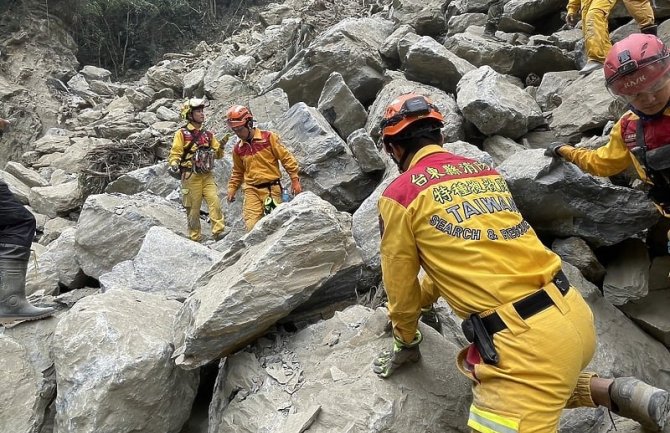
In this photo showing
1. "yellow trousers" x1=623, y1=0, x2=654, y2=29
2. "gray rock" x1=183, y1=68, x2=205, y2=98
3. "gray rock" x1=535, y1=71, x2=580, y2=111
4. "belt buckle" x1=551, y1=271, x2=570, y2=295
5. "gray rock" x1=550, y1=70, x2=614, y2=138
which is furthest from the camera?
"gray rock" x1=183, y1=68, x2=205, y2=98

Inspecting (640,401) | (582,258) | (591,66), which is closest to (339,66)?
(591,66)

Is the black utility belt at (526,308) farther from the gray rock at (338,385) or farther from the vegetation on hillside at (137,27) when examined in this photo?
the vegetation on hillside at (137,27)

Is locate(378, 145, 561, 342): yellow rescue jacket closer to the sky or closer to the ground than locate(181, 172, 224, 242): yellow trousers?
closer to the sky

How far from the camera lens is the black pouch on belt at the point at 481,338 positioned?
2416mm

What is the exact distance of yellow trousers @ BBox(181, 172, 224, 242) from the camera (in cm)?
820

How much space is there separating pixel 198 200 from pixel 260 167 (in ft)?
5.48

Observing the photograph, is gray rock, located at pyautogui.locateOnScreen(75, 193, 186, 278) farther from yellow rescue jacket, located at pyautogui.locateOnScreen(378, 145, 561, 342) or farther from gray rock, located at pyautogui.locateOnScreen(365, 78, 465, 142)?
yellow rescue jacket, located at pyautogui.locateOnScreen(378, 145, 561, 342)

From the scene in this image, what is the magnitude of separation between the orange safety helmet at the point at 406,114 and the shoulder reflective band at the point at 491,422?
1.53 metres

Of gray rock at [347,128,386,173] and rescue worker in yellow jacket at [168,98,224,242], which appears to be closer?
gray rock at [347,128,386,173]

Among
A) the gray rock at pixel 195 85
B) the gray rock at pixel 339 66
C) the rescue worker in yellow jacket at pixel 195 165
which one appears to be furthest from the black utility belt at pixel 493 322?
the gray rock at pixel 195 85

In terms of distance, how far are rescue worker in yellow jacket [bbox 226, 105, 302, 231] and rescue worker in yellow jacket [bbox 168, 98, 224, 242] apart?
3.61 feet

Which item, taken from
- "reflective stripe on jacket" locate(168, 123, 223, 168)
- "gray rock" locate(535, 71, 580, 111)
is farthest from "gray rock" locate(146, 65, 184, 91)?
"gray rock" locate(535, 71, 580, 111)

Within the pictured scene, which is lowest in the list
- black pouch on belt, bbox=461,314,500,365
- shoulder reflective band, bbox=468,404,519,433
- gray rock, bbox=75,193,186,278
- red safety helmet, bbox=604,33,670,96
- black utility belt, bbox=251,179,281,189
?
gray rock, bbox=75,193,186,278

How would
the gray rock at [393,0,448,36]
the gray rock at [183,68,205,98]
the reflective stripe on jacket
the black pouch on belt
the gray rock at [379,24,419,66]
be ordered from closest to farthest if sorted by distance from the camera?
the black pouch on belt, the reflective stripe on jacket, the gray rock at [379,24,419,66], the gray rock at [393,0,448,36], the gray rock at [183,68,205,98]
